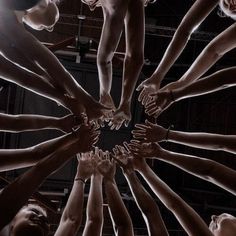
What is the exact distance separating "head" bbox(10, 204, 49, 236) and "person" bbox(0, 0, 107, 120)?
76 centimetres

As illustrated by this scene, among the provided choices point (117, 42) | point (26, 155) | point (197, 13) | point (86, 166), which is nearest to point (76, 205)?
point (86, 166)

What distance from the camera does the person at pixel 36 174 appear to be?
2.49 meters

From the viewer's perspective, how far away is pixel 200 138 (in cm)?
352

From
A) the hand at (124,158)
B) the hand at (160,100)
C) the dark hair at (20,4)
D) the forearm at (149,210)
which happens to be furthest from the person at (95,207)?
the dark hair at (20,4)

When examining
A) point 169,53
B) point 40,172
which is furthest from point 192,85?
point 40,172

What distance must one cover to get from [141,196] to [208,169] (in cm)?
52

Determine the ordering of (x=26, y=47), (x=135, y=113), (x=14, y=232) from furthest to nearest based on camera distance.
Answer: (x=135, y=113) → (x=26, y=47) → (x=14, y=232)

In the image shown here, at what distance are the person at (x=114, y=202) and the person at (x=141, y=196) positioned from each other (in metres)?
0.10

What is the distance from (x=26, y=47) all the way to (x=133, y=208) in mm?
5675

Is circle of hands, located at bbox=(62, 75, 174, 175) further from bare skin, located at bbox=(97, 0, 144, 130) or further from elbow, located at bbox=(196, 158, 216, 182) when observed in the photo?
elbow, located at bbox=(196, 158, 216, 182)

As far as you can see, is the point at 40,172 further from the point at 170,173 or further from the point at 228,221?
the point at 170,173

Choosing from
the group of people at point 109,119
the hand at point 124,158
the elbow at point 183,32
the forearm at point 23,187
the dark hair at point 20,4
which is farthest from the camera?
the hand at point 124,158

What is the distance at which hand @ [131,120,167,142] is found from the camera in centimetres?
355

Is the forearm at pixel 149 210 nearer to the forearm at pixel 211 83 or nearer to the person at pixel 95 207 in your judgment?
the person at pixel 95 207
